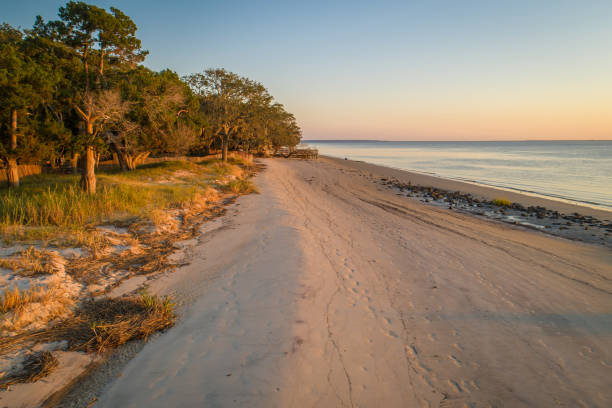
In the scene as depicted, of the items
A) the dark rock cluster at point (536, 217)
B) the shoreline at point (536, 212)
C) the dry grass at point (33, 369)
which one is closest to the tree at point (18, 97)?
the dry grass at point (33, 369)

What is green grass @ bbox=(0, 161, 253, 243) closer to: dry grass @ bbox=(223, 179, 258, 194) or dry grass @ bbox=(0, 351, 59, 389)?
dry grass @ bbox=(223, 179, 258, 194)

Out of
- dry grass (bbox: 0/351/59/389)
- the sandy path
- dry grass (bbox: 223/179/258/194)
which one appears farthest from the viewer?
dry grass (bbox: 223/179/258/194)

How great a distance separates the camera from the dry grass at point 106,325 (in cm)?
386

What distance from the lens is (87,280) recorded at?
18.0 feet

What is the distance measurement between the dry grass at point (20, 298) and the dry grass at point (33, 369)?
3.55ft

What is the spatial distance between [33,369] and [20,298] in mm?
1522

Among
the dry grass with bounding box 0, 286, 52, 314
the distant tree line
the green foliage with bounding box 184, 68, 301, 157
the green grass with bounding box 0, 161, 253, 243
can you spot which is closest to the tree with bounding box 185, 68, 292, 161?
the green foliage with bounding box 184, 68, 301, 157

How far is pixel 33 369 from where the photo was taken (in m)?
3.41

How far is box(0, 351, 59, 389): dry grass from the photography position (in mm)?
3240

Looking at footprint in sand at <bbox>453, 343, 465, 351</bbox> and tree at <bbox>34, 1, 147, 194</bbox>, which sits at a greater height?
tree at <bbox>34, 1, 147, 194</bbox>

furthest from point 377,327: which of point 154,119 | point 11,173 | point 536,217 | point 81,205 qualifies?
point 154,119

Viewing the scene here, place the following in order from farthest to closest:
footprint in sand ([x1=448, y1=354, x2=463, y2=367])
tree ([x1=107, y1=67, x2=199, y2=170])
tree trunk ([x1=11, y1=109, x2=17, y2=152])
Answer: tree ([x1=107, y1=67, x2=199, y2=170])
tree trunk ([x1=11, y1=109, x2=17, y2=152])
footprint in sand ([x1=448, y1=354, x2=463, y2=367])

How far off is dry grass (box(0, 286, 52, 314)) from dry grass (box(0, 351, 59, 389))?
1.08m

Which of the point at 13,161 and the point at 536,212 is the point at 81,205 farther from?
the point at 536,212
